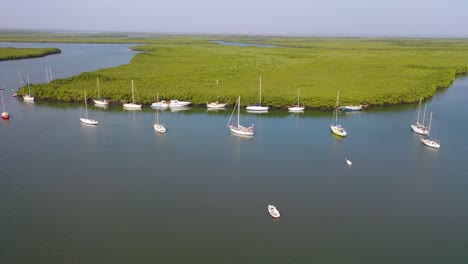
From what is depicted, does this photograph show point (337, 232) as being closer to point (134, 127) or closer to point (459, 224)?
point (459, 224)

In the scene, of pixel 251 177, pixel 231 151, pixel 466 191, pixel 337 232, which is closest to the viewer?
pixel 337 232

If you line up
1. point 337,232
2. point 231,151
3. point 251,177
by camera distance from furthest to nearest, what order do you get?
point 231,151
point 251,177
point 337,232

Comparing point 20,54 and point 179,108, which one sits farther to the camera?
point 20,54

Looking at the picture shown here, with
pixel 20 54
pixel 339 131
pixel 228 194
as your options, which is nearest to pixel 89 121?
pixel 228 194

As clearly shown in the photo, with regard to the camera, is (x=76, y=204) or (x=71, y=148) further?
(x=71, y=148)

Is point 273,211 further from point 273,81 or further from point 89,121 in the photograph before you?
point 273,81

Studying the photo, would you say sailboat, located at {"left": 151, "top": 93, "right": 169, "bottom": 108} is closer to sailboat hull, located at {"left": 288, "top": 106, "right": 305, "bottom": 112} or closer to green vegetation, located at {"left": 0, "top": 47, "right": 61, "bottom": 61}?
sailboat hull, located at {"left": 288, "top": 106, "right": 305, "bottom": 112}

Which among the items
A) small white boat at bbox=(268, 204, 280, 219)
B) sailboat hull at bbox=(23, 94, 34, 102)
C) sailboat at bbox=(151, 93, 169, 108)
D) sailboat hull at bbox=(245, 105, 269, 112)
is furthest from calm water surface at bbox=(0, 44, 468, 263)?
sailboat hull at bbox=(23, 94, 34, 102)

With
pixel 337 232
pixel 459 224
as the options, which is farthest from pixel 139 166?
pixel 459 224
